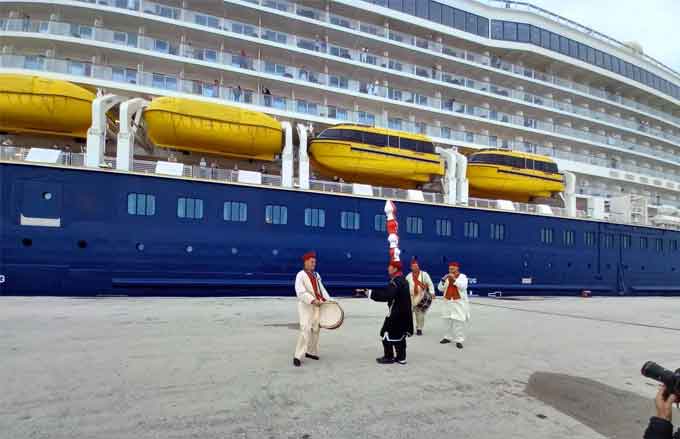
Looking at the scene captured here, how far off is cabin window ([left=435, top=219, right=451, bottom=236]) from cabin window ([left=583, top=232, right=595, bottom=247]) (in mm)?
8007

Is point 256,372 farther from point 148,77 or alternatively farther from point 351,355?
point 148,77

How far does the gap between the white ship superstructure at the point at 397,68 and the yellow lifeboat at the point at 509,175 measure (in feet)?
4.51

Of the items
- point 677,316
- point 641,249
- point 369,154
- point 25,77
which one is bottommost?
point 677,316

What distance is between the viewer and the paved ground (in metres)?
3.17

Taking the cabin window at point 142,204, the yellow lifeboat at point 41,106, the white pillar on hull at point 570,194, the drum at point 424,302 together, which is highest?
Answer: the yellow lifeboat at point 41,106

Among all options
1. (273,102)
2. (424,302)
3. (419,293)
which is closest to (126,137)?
(273,102)

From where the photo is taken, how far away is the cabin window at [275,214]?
1320 centimetres

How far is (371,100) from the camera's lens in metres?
17.5

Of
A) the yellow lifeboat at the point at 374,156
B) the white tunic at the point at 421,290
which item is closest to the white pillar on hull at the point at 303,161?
the yellow lifeboat at the point at 374,156

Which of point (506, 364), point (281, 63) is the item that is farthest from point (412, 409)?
point (281, 63)

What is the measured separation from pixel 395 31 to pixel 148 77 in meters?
11.9

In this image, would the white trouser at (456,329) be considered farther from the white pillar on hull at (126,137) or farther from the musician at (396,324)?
the white pillar on hull at (126,137)

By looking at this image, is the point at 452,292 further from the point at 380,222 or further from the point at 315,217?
the point at 380,222

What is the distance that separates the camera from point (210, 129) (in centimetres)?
1270
